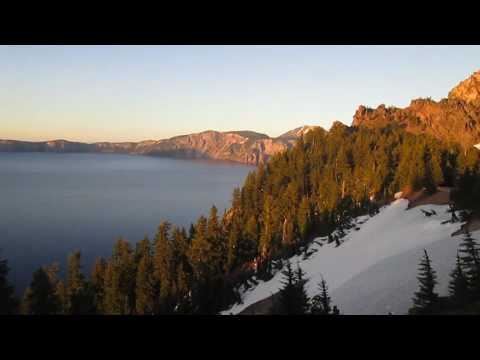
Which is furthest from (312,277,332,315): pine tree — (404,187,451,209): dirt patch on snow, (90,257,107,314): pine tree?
(90,257,107,314): pine tree

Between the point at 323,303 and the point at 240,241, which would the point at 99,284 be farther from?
the point at 323,303

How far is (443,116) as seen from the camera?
86562 mm

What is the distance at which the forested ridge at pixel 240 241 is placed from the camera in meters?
28.1

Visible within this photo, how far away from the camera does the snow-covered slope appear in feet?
61.6

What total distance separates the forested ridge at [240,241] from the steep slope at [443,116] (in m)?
21.6

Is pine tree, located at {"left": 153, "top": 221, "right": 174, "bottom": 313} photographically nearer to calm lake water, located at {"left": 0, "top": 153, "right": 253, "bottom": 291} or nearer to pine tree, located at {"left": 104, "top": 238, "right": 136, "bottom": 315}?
pine tree, located at {"left": 104, "top": 238, "right": 136, "bottom": 315}

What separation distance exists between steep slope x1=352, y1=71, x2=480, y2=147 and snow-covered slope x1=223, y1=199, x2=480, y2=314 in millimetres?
52155

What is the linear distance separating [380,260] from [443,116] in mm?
77168

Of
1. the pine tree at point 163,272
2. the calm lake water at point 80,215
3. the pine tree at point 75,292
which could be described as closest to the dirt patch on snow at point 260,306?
the pine tree at point 163,272

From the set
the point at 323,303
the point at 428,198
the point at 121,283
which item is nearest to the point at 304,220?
the point at 428,198
